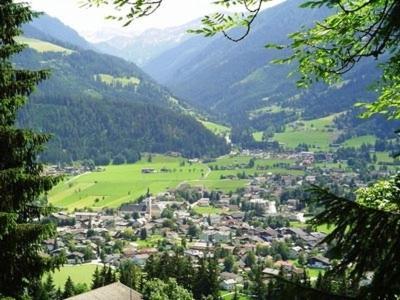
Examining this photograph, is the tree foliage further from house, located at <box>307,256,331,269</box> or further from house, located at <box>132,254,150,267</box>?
house, located at <box>307,256,331,269</box>

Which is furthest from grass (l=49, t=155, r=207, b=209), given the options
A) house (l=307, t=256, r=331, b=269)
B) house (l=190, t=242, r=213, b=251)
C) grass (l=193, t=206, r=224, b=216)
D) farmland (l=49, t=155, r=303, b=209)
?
house (l=307, t=256, r=331, b=269)

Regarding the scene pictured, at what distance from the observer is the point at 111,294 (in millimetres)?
45281

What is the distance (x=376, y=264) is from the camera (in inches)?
164

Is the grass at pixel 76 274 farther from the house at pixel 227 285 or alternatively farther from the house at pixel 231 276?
the house at pixel 231 276

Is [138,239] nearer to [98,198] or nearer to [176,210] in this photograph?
[176,210]

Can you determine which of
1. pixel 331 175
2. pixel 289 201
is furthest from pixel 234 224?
pixel 331 175

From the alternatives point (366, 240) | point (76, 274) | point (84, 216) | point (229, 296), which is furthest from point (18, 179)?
point (84, 216)

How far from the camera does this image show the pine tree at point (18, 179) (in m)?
11.0

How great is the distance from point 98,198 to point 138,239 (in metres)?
40.8

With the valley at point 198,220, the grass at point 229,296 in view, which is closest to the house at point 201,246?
the valley at point 198,220

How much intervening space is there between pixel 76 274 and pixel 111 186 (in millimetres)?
85239

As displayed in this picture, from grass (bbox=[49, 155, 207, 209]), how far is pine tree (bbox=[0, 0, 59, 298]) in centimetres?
12799

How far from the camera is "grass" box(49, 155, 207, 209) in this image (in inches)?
6009

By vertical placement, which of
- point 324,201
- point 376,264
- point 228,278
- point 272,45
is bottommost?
point 228,278
